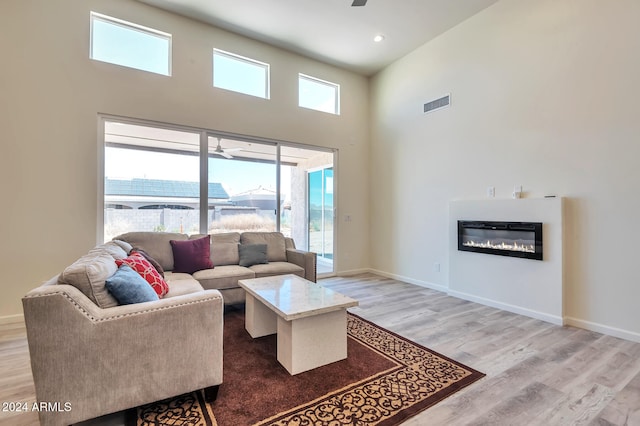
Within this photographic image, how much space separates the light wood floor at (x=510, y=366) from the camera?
1.67 m

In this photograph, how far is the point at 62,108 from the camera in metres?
3.30

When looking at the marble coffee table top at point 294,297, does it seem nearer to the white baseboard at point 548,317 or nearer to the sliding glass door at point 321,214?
the white baseboard at point 548,317

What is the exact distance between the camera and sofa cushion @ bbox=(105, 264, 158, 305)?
165 centimetres

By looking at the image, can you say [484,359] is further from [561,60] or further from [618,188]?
[561,60]

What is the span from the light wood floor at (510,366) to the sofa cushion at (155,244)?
49.5 inches

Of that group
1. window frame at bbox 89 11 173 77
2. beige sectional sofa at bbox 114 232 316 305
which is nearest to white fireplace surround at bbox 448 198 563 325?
beige sectional sofa at bbox 114 232 316 305

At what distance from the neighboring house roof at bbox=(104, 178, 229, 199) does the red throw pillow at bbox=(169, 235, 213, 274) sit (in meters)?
0.84

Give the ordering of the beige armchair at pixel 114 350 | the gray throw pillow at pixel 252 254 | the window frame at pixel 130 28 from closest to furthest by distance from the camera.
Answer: the beige armchair at pixel 114 350 < the window frame at pixel 130 28 < the gray throw pillow at pixel 252 254

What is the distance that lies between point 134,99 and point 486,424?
470cm

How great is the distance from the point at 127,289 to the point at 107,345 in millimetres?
315

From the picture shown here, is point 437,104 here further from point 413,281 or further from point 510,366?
point 510,366

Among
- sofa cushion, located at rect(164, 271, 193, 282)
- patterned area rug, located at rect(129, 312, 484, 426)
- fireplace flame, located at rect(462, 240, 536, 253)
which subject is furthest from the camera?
fireplace flame, located at rect(462, 240, 536, 253)

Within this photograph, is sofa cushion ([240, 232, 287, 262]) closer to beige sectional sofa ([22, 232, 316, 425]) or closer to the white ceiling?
beige sectional sofa ([22, 232, 316, 425])

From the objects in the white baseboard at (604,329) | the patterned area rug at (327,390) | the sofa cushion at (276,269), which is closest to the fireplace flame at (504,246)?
the white baseboard at (604,329)
